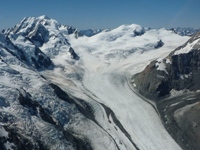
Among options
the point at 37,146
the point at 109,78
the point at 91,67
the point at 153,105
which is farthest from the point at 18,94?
the point at 91,67

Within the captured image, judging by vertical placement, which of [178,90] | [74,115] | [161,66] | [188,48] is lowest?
[178,90]

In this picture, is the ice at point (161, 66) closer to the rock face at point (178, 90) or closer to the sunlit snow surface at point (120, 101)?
the rock face at point (178, 90)

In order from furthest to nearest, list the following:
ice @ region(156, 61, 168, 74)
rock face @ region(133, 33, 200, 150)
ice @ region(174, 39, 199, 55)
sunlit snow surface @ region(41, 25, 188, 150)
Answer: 1. ice @ region(174, 39, 199, 55)
2. ice @ region(156, 61, 168, 74)
3. rock face @ region(133, 33, 200, 150)
4. sunlit snow surface @ region(41, 25, 188, 150)

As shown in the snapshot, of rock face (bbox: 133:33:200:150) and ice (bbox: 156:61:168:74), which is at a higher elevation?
ice (bbox: 156:61:168:74)

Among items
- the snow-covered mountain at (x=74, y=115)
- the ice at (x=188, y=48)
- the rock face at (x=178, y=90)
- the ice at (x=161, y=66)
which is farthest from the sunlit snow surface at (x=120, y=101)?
the ice at (x=188, y=48)

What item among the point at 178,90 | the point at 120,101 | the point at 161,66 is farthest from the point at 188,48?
the point at 120,101

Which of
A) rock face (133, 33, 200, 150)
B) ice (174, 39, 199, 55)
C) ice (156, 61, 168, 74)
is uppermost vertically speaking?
ice (174, 39, 199, 55)

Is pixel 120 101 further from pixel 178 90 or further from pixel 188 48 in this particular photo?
pixel 188 48

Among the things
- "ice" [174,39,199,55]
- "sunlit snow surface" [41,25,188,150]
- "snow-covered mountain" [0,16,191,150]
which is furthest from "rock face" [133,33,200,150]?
"sunlit snow surface" [41,25,188,150]

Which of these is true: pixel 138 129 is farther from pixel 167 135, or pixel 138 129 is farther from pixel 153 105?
pixel 153 105

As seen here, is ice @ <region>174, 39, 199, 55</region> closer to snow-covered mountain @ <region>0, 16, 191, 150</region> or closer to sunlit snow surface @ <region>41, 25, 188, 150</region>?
snow-covered mountain @ <region>0, 16, 191, 150</region>
